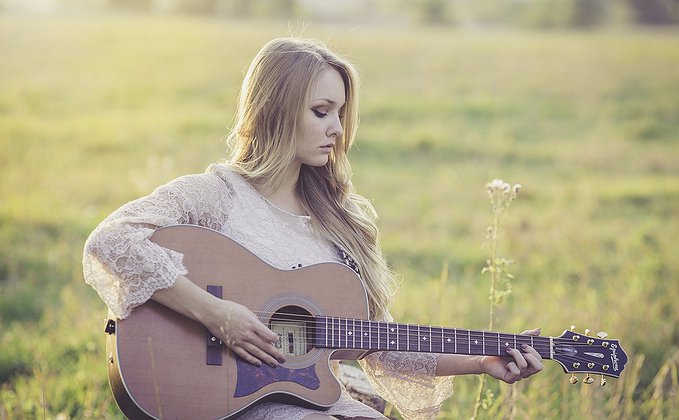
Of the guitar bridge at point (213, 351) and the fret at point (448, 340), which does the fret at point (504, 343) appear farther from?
→ the guitar bridge at point (213, 351)

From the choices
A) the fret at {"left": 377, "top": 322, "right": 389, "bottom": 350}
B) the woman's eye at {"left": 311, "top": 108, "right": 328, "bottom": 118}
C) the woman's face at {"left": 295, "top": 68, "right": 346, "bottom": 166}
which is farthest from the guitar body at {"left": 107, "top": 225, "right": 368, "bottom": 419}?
the woman's eye at {"left": 311, "top": 108, "right": 328, "bottom": 118}

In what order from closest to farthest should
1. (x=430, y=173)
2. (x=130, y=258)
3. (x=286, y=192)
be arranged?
1. (x=130, y=258)
2. (x=286, y=192)
3. (x=430, y=173)

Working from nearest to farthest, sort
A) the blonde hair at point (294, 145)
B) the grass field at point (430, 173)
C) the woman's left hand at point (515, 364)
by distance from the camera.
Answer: the woman's left hand at point (515, 364) → the blonde hair at point (294, 145) → the grass field at point (430, 173)

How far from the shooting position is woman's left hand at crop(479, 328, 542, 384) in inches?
131

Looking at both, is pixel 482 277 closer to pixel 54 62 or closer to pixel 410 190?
pixel 410 190

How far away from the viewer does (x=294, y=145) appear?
3.57m

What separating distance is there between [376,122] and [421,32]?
15.1m

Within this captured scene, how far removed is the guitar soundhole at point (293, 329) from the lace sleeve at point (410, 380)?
510 mm

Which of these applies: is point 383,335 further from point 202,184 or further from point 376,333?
point 202,184

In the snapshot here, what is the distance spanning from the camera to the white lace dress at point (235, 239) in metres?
3.05

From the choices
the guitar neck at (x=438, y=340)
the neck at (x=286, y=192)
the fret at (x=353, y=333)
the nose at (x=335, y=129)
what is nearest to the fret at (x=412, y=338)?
the guitar neck at (x=438, y=340)

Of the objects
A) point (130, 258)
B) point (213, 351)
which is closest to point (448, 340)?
point (213, 351)

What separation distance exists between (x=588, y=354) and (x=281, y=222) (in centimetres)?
129

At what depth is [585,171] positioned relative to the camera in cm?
1224
